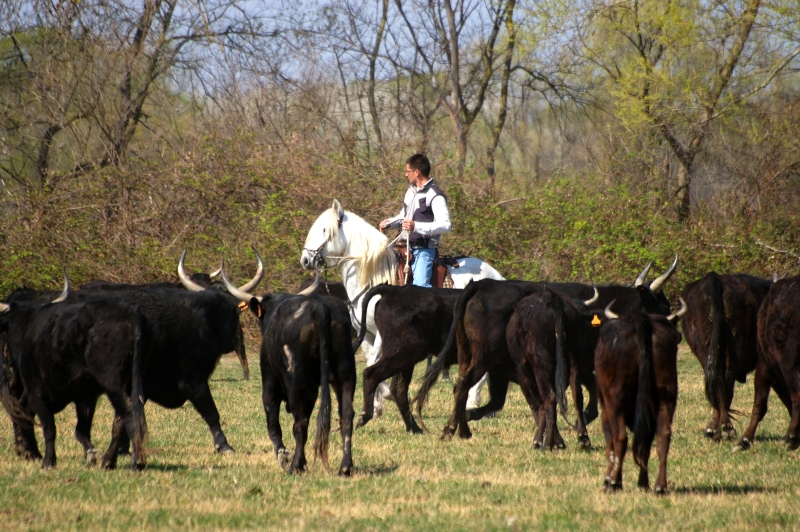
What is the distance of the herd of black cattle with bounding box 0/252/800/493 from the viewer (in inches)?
249

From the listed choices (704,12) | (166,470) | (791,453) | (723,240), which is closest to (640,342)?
(791,453)

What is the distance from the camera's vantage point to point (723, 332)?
29.5ft

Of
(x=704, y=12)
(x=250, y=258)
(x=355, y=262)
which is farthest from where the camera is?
(x=704, y=12)

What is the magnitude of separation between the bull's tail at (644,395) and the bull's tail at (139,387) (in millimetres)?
3586

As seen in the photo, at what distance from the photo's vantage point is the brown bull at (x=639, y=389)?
6094mm

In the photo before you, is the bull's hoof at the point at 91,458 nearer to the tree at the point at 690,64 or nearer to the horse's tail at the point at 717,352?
the horse's tail at the point at 717,352

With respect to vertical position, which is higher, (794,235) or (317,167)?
(317,167)

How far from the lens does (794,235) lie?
2138cm

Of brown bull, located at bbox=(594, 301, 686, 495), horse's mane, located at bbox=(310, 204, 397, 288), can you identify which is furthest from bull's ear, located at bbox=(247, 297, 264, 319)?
horse's mane, located at bbox=(310, 204, 397, 288)

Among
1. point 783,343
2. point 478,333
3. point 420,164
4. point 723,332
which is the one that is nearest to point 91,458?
point 478,333

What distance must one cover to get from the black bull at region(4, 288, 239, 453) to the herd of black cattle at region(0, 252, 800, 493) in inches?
0.5

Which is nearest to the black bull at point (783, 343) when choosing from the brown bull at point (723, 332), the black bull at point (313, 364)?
the brown bull at point (723, 332)

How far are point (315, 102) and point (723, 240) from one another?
1066cm

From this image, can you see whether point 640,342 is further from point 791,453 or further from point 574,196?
point 574,196
